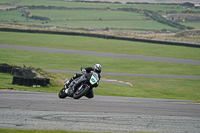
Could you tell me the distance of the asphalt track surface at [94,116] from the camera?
7.79 meters

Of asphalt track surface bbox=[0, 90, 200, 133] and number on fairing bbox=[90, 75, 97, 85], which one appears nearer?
asphalt track surface bbox=[0, 90, 200, 133]

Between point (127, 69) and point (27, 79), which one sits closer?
point (27, 79)

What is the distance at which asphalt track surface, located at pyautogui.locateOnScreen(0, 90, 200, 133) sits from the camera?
7.79 meters

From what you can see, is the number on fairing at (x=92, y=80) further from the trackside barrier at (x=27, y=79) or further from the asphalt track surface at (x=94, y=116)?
the trackside barrier at (x=27, y=79)

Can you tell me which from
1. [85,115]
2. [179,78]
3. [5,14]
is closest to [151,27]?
[5,14]

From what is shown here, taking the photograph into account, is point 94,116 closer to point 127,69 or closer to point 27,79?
point 27,79

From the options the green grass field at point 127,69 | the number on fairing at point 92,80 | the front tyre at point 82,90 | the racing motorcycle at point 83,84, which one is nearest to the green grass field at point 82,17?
the green grass field at point 127,69

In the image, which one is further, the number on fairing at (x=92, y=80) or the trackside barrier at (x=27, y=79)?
the trackside barrier at (x=27, y=79)

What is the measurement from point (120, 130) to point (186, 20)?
96879 mm

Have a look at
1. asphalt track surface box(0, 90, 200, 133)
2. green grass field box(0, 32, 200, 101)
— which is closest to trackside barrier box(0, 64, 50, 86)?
green grass field box(0, 32, 200, 101)

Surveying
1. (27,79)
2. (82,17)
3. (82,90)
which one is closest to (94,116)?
(82,90)

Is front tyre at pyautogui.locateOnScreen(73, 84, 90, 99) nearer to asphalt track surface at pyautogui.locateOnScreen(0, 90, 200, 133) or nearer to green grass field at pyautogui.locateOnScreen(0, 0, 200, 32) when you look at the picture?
asphalt track surface at pyautogui.locateOnScreen(0, 90, 200, 133)

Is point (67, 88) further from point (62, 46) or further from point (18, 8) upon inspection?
point (18, 8)

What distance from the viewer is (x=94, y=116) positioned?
8672mm
